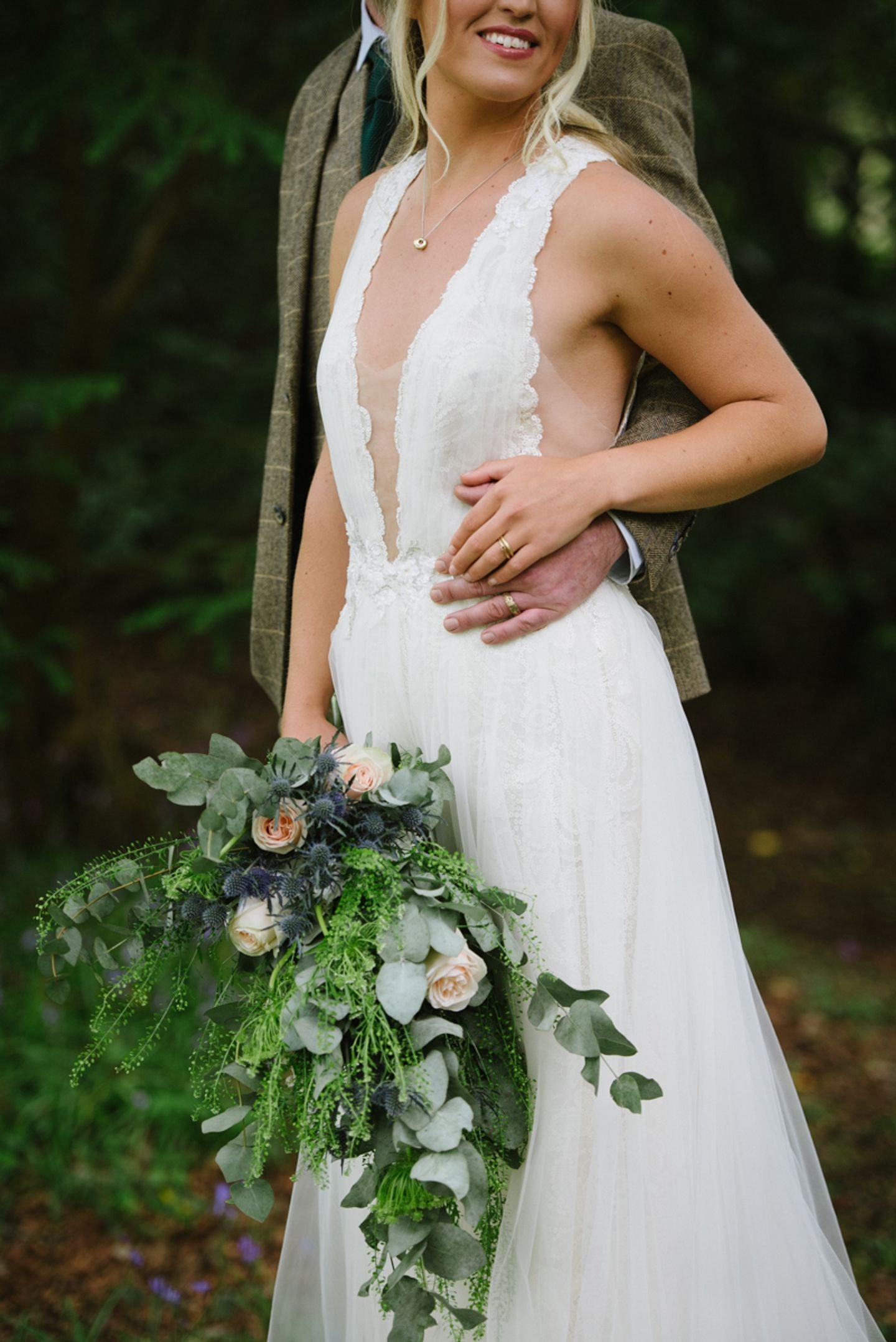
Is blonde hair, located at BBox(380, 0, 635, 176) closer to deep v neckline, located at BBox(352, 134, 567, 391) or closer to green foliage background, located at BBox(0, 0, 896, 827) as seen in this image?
deep v neckline, located at BBox(352, 134, 567, 391)

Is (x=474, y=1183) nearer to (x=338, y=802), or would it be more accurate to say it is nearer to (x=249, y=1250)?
(x=338, y=802)

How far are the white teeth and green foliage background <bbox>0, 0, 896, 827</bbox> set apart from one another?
1.95 metres

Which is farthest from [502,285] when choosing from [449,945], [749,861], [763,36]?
[749,861]

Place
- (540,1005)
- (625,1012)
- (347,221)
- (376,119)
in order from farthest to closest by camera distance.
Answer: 1. (376,119)
2. (347,221)
3. (625,1012)
4. (540,1005)

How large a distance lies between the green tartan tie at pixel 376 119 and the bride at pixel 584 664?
42cm

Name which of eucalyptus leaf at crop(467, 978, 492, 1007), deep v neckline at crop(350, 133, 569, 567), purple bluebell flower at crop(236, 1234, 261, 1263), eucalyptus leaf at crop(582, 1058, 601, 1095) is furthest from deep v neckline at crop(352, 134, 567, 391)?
purple bluebell flower at crop(236, 1234, 261, 1263)

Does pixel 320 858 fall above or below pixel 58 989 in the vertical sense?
above

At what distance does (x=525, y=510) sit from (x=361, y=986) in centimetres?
68

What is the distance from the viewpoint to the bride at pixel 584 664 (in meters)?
1.62

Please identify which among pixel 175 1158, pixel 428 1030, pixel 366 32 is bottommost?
pixel 175 1158

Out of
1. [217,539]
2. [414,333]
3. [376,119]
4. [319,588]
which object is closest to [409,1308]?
[319,588]

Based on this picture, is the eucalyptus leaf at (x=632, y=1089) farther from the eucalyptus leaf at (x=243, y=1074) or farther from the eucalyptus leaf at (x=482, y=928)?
the eucalyptus leaf at (x=243, y=1074)

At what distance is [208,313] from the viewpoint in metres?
7.04

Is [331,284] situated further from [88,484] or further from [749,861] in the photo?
[749,861]
